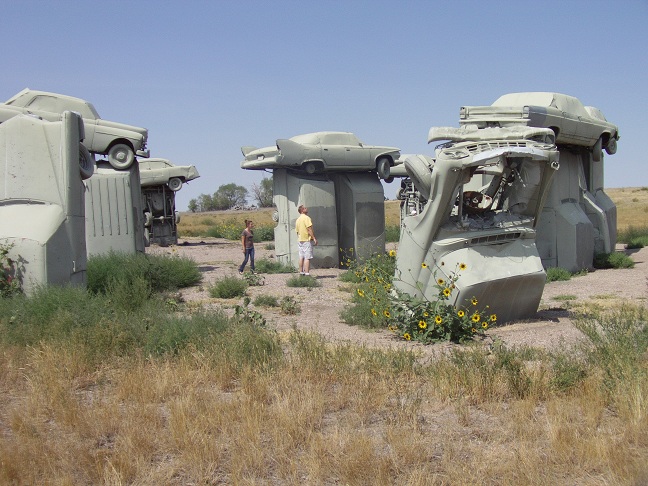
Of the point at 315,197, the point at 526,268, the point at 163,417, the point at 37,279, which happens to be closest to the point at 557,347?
the point at 526,268

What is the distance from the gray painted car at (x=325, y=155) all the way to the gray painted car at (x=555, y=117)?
3.20m

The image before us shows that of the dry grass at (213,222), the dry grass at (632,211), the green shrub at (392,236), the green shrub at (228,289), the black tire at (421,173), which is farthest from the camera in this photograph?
the dry grass at (213,222)

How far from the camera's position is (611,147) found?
18.1m

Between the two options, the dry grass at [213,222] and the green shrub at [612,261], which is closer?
the green shrub at [612,261]

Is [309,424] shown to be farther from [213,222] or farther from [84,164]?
[213,222]

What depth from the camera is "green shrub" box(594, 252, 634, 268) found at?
57.3 feet

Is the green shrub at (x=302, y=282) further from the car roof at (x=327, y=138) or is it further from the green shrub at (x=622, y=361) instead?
the green shrub at (x=622, y=361)

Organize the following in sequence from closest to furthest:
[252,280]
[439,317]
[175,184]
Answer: [439,317]
[252,280]
[175,184]

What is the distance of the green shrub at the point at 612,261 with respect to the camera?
57.3 ft

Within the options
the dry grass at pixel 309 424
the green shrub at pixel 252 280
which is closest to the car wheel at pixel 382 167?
the green shrub at pixel 252 280

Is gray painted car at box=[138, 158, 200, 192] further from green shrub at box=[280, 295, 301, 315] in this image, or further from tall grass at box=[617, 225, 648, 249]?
green shrub at box=[280, 295, 301, 315]

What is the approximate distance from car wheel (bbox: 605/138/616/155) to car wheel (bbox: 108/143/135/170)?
1075 cm

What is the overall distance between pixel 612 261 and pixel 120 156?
11.1 meters

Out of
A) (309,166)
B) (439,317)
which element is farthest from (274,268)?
(439,317)
